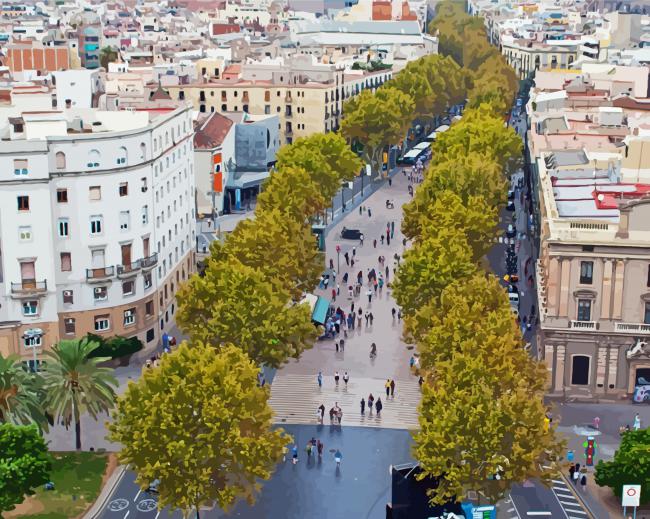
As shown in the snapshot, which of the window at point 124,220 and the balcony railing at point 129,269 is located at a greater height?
the window at point 124,220

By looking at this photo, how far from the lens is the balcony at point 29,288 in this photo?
308 ft

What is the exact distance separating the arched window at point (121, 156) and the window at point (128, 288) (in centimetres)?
977

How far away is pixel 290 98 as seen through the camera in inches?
7318

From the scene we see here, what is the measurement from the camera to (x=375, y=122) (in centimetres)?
17862

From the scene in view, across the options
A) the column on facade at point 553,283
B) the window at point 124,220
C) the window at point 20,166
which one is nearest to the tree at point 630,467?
the column on facade at point 553,283

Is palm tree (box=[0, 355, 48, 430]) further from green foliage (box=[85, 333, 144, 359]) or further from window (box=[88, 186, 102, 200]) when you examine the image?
window (box=[88, 186, 102, 200])

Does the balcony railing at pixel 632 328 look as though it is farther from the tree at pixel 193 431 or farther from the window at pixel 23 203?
the window at pixel 23 203

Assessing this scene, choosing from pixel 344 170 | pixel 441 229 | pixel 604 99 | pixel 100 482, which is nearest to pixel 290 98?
pixel 344 170

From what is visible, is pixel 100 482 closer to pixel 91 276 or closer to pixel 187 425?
pixel 187 425

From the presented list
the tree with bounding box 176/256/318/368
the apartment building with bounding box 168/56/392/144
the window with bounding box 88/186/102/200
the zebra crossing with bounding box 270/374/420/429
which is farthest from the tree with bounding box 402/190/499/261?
the apartment building with bounding box 168/56/392/144

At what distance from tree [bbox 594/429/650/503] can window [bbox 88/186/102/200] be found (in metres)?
44.9

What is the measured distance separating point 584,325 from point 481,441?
27909 mm

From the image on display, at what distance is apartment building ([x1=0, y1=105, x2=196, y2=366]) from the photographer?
306ft

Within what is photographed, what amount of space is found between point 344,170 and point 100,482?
8091 cm
